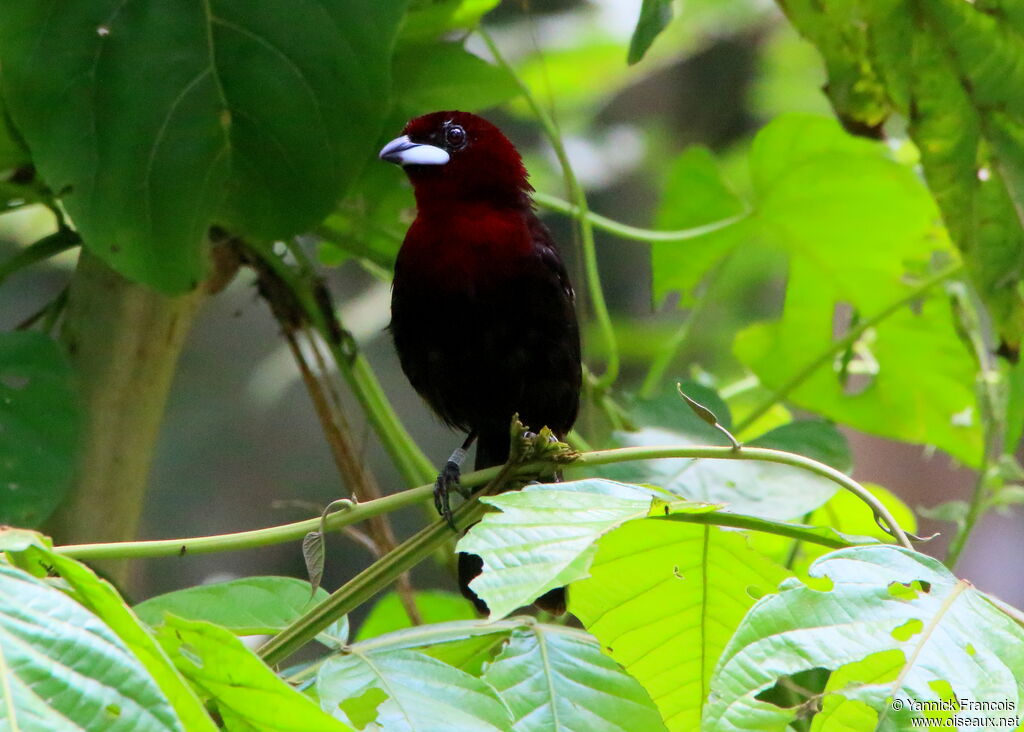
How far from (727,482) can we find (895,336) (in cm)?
93

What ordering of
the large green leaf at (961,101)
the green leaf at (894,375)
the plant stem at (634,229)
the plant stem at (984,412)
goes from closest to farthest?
1. the large green leaf at (961,101)
2. the plant stem at (984,412)
3. the plant stem at (634,229)
4. the green leaf at (894,375)

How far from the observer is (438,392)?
2.38 metres

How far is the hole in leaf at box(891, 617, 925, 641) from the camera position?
3.18 ft

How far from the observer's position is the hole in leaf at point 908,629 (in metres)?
0.97

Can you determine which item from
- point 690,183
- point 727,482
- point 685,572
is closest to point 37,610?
point 685,572

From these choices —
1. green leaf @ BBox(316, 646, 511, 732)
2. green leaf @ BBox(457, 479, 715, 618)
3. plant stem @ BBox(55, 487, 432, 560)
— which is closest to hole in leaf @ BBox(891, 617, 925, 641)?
green leaf @ BBox(457, 479, 715, 618)

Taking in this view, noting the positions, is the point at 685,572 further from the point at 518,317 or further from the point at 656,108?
the point at 656,108

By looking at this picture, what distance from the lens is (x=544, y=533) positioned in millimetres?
946

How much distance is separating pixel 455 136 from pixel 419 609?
3.40 ft

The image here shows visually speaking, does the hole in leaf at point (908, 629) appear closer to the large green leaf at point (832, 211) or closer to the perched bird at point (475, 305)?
the perched bird at point (475, 305)

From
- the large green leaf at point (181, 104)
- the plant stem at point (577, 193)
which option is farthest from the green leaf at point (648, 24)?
the plant stem at point (577, 193)

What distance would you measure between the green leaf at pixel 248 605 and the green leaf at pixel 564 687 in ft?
0.79

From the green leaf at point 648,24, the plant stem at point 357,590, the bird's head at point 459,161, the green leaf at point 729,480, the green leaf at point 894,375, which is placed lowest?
the green leaf at point 894,375

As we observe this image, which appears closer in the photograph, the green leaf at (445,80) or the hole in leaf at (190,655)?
the hole in leaf at (190,655)
